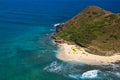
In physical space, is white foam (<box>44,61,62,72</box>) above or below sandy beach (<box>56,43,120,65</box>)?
below

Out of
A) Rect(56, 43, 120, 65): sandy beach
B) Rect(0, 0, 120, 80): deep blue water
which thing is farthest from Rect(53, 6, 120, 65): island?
Rect(0, 0, 120, 80): deep blue water

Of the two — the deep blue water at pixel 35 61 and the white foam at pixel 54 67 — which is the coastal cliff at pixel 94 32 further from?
the white foam at pixel 54 67

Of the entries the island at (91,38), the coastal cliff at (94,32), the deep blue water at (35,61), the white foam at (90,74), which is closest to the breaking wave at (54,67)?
the deep blue water at (35,61)

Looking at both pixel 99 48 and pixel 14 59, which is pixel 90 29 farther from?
pixel 14 59

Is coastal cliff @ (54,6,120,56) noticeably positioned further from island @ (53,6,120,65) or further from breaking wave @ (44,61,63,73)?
breaking wave @ (44,61,63,73)

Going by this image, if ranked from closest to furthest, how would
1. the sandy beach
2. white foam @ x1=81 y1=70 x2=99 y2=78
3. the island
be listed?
white foam @ x1=81 y1=70 x2=99 y2=78 → the sandy beach → the island

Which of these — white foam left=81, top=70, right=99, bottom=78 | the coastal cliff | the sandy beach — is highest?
the coastal cliff

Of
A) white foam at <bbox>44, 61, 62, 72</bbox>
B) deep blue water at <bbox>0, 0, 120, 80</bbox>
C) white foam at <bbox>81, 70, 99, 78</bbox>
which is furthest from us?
white foam at <bbox>44, 61, 62, 72</bbox>
